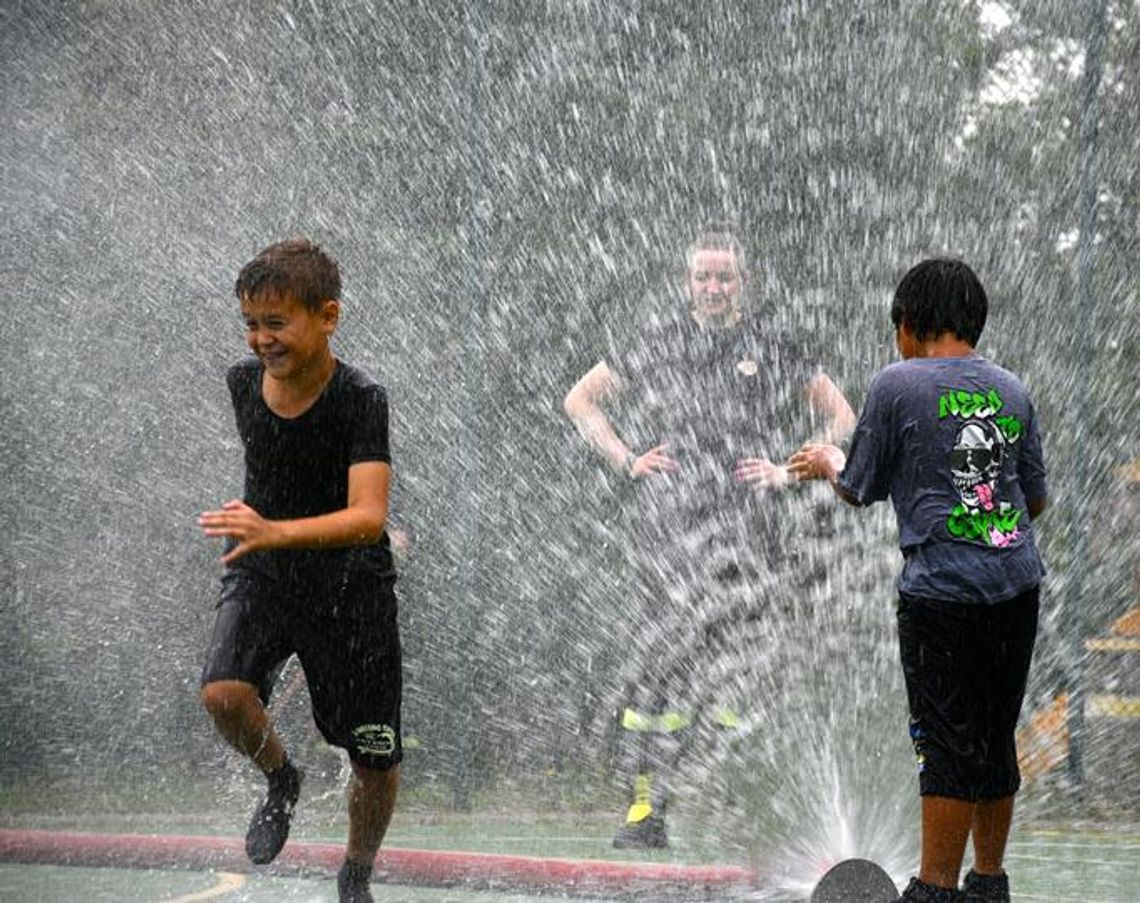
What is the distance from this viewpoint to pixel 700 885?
493 centimetres

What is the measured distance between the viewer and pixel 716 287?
17.7 feet

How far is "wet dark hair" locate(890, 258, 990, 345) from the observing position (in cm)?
377

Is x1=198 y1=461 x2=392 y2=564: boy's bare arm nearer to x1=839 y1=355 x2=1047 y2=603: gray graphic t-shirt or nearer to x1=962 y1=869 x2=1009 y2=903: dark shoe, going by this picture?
x1=839 y1=355 x2=1047 y2=603: gray graphic t-shirt

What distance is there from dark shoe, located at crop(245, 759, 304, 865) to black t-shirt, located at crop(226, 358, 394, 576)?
53 centimetres

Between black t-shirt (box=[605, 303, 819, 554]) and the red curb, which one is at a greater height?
black t-shirt (box=[605, 303, 819, 554])

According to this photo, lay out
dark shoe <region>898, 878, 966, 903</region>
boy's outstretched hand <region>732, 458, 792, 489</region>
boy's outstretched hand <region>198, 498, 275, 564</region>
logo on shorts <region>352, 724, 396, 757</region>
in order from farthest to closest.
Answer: boy's outstretched hand <region>732, 458, 792, 489</region> → logo on shorts <region>352, 724, 396, 757</region> → dark shoe <region>898, 878, 966, 903</region> → boy's outstretched hand <region>198, 498, 275, 564</region>

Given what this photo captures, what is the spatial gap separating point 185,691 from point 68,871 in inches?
105

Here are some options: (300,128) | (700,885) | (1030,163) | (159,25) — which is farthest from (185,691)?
(1030,163)

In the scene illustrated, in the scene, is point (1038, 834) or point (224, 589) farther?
point (1038, 834)

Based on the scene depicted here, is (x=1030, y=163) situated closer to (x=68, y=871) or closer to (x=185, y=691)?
(x=185, y=691)

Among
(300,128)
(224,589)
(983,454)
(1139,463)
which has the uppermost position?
(300,128)

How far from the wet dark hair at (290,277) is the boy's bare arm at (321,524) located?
395mm

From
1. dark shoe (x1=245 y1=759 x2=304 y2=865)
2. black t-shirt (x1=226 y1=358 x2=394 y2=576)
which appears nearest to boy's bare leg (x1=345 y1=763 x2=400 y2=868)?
dark shoe (x1=245 y1=759 x2=304 y2=865)

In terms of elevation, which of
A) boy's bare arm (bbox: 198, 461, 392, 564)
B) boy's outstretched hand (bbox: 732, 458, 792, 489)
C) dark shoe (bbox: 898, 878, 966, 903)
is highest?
boy's bare arm (bbox: 198, 461, 392, 564)
